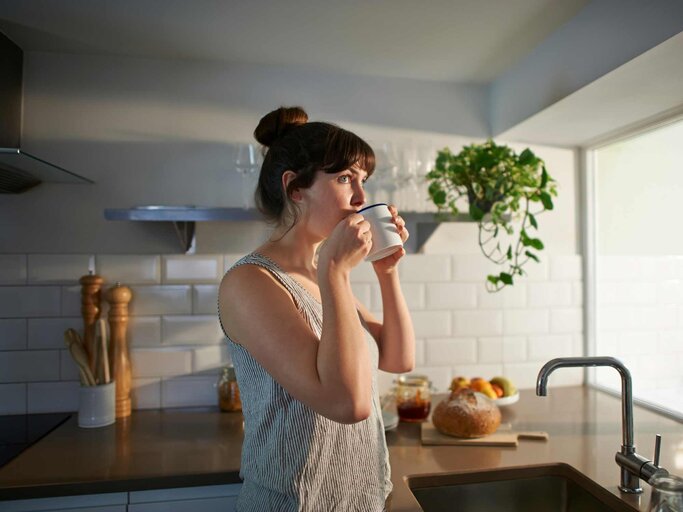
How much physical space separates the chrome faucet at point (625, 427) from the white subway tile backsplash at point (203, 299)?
3.53ft

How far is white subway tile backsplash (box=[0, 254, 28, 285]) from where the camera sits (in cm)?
161

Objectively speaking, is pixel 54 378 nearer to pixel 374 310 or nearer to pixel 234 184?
pixel 234 184

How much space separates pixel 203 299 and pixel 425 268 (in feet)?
2.61

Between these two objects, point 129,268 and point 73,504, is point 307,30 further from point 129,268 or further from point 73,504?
point 73,504

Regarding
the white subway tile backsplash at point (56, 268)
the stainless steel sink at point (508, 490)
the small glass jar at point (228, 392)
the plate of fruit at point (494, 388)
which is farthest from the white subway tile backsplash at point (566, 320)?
the white subway tile backsplash at point (56, 268)

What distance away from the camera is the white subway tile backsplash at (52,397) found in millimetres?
1616

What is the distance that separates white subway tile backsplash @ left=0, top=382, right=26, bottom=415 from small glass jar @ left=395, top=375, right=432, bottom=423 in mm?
1191

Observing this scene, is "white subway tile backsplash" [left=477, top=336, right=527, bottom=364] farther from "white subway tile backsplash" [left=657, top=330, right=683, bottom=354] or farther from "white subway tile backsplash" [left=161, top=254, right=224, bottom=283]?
"white subway tile backsplash" [left=161, top=254, right=224, bottom=283]

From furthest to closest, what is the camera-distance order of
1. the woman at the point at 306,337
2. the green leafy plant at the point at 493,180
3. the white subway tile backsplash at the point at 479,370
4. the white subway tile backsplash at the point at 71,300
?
the white subway tile backsplash at the point at 479,370 → the white subway tile backsplash at the point at 71,300 → the green leafy plant at the point at 493,180 → the woman at the point at 306,337

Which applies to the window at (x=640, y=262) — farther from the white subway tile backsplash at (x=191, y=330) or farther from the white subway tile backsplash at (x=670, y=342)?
the white subway tile backsplash at (x=191, y=330)

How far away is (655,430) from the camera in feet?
4.76

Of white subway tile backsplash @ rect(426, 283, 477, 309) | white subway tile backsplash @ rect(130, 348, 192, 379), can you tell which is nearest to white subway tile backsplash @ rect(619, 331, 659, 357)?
white subway tile backsplash @ rect(426, 283, 477, 309)

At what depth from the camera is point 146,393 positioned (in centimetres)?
167

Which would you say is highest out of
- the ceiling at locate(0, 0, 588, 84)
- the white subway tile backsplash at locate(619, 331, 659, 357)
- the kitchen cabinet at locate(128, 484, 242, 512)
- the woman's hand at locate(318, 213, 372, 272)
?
the ceiling at locate(0, 0, 588, 84)
